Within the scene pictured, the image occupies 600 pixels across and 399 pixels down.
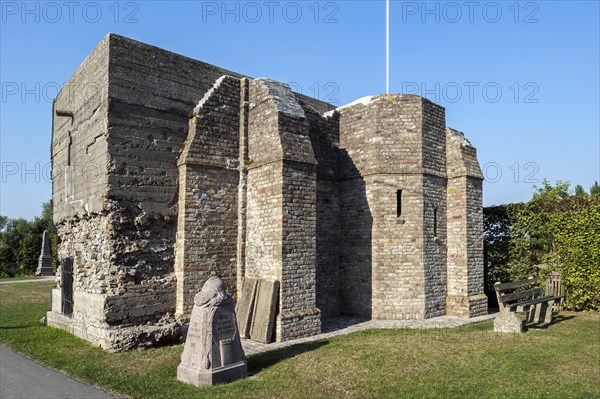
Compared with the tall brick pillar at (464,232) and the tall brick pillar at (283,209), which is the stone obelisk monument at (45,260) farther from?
the tall brick pillar at (464,232)

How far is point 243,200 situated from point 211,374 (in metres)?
4.79

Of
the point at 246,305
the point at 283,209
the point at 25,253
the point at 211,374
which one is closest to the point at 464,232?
the point at 283,209

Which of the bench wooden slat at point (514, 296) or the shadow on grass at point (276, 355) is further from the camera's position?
the bench wooden slat at point (514, 296)

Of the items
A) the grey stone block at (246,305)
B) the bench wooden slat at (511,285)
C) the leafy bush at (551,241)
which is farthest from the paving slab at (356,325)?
the leafy bush at (551,241)

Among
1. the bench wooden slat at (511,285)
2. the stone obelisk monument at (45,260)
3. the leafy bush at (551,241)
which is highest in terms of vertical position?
the leafy bush at (551,241)

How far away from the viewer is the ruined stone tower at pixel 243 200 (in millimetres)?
9023

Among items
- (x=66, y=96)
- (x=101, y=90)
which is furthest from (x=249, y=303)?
(x=66, y=96)

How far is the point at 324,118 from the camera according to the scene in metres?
12.4

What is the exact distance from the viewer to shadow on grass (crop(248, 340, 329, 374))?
23.9 ft

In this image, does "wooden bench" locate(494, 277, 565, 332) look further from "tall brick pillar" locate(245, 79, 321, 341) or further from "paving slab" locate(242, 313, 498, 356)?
"tall brick pillar" locate(245, 79, 321, 341)

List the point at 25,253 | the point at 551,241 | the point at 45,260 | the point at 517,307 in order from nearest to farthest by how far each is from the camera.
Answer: the point at 517,307 → the point at 551,241 → the point at 45,260 → the point at 25,253

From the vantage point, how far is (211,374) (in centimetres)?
627

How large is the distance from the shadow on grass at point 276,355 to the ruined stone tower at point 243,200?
0.68 metres

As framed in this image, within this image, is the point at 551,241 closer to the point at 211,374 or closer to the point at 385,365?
the point at 385,365
